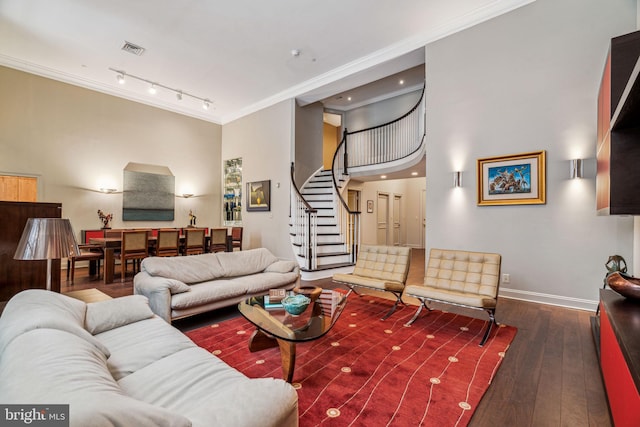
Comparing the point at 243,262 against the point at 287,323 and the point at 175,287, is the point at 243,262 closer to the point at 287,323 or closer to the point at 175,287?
the point at 175,287

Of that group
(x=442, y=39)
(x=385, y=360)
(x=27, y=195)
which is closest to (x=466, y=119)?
(x=442, y=39)

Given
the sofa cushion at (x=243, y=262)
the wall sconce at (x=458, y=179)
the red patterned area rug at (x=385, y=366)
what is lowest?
the red patterned area rug at (x=385, y=366)

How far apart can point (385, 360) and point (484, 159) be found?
10.4ft

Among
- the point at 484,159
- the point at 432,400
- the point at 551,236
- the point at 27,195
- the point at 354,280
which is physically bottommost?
the point at 432,400

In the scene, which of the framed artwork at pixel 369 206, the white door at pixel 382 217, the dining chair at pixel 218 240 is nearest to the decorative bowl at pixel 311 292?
the dining chair at pixel 218 240

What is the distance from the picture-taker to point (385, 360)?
239 cm

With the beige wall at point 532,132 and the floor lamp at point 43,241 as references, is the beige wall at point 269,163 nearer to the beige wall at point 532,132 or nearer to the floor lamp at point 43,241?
the beige wall at point 532,132

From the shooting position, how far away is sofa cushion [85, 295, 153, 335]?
6.50 feet

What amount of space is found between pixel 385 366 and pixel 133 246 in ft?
15.3

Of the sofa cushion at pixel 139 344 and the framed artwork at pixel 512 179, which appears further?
the framed artwork at pixel 512 179

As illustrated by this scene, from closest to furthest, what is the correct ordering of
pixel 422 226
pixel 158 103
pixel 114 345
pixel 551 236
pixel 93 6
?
1. pixel 114 345
2. pixel 551 236
3. pixel 93 6
4. pixel 158 103
5. pixel 422 226

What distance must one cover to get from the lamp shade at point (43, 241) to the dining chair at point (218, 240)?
4194mm

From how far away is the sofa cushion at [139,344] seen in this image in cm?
154

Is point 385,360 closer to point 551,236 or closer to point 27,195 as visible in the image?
point 551,236
